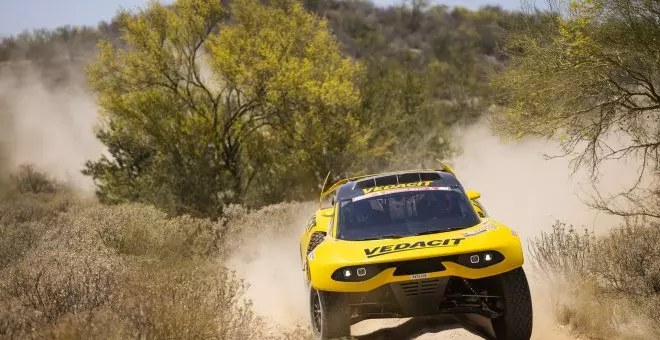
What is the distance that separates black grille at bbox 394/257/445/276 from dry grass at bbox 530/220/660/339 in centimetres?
268

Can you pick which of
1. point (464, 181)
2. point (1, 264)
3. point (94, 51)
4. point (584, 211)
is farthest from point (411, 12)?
point (1, 264)

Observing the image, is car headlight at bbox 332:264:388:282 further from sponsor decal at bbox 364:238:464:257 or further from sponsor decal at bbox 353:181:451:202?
sponsor decal at bbox 353:181:451:202

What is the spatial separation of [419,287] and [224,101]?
863 inches

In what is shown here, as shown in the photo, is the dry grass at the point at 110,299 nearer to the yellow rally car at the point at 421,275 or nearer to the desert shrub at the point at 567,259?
the yellow rally car at the point at 421,275

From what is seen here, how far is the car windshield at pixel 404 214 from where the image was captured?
291 inches

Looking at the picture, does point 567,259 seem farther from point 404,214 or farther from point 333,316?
point 333,316

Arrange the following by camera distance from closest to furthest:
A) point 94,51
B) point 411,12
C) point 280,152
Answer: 1. point 280,152
2. point 94,51
3. point 411,12

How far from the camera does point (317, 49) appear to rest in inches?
1029

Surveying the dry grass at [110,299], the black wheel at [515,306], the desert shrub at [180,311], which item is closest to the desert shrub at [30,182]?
the dry grass at [110,299]

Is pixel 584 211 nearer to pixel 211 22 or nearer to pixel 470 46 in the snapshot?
pixel 211 22

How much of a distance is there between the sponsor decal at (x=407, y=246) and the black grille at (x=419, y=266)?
0.59ft

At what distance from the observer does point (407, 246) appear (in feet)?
21.9

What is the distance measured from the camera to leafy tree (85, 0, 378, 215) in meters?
24.7

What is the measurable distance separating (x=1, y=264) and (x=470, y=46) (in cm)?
7256
